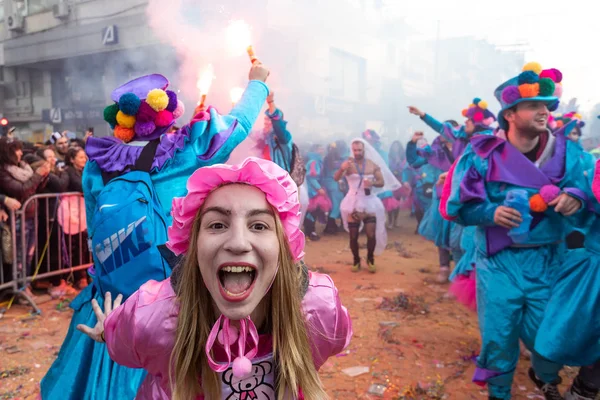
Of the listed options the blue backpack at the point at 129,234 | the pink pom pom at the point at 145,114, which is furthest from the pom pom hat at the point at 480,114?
the blue backpack at the point at 129,234

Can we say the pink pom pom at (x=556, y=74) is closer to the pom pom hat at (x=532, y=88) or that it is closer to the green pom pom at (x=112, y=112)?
the pom pom hat at (x=532, y=88)

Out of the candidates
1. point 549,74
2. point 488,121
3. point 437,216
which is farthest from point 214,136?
point 437,216

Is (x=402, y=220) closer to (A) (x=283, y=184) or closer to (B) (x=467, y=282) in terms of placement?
(B) (x=467, y=282)

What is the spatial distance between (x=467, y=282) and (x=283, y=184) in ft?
10.7

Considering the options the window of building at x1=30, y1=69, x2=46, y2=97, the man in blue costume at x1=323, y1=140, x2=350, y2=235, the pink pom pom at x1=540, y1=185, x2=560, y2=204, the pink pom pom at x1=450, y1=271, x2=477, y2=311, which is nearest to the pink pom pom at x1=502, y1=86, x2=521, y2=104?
the pink pom pom at x1=540, y1=185, x2=560, y2=204

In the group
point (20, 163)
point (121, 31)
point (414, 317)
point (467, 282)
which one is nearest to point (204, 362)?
point (467, 282)

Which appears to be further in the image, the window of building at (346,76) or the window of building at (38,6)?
the window of building at (38,6)

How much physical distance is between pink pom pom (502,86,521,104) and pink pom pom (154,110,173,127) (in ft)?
7.32

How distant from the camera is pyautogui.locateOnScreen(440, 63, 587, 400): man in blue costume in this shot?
2.88 m

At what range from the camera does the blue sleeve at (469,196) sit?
3.05 m

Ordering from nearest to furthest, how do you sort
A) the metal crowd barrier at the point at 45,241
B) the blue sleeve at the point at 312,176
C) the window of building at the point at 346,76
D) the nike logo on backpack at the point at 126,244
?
1. the nike logo on backpack at the point at 126,244
2. the metal crowd barrier at the point at 45,241
3. the blue sleeve at the point at 312,176
4. the window of building at the point at 346,76

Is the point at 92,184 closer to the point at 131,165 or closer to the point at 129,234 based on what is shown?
Result: the point at 131,165

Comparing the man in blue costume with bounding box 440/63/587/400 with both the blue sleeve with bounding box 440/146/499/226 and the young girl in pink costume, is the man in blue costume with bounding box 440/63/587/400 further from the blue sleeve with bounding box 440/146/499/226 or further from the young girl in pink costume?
the young girl in pink costume

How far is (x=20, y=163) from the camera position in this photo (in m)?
5.64
